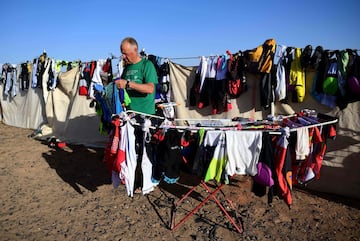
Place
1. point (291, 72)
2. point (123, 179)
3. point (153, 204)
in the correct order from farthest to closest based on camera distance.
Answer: point (291, 72), point (153, 204), point (123, 179)

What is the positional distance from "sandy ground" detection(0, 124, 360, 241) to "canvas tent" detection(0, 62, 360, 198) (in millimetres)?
425

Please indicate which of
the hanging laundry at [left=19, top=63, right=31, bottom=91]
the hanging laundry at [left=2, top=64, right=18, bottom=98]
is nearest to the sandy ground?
the hanging laundry at [left=19, top=63, right=31, bottom=91]

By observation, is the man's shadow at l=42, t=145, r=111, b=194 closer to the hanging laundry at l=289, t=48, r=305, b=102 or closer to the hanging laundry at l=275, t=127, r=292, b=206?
the hanging laundry at l=275, t=127, r=292, b=206

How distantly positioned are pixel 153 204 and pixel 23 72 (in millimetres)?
7339

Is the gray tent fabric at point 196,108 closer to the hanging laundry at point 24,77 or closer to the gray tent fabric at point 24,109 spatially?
the gray tent fabric at point 24,109

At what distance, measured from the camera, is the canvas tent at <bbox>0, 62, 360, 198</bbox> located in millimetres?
3949

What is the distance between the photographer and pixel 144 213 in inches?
143

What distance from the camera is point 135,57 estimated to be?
3.43 m

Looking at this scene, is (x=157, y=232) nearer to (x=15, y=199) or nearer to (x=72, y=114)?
(x=15, y=199)

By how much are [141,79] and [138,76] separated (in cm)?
5

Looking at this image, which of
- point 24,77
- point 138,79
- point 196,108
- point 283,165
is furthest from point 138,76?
point 24,77

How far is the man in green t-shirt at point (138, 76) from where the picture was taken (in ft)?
10.9

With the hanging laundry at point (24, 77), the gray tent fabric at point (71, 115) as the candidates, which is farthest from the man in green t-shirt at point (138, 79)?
the hanging laundry at point (24, 77)

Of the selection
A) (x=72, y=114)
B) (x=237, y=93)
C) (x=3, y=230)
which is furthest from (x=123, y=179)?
(x=72, y=114)
